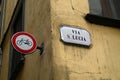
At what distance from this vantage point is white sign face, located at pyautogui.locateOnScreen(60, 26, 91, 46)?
5.45 m

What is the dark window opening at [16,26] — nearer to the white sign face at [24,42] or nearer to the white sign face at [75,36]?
the white sign face at [24,42]

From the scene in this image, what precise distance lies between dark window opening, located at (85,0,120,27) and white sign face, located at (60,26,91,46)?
0.40 meters

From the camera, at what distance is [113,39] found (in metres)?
5.89

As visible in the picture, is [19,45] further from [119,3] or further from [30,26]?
[119,3]

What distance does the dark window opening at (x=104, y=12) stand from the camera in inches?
233

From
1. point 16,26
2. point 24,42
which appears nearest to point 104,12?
point 24,42

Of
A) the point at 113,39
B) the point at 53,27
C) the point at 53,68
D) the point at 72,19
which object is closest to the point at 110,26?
the point at 113,39

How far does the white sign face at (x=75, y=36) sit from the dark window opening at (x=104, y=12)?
40 cm

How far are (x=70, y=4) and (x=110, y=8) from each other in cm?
107

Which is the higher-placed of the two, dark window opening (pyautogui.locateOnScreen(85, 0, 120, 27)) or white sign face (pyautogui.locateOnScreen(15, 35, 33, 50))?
dark window opening (pyautogui.locateOnScreen(85, 0, 120, 27))

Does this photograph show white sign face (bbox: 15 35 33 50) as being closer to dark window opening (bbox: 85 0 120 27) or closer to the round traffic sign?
the round traffic sign

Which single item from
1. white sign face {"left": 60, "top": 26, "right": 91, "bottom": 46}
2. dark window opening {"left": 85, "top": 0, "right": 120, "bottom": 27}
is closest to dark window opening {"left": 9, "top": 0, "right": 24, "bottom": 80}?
dark window opening {"left": 85, "top": 0, "right": 120, "bottom": 27}

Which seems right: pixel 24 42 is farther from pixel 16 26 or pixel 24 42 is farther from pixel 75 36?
pixel 16 26

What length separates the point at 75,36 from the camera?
218 inches
